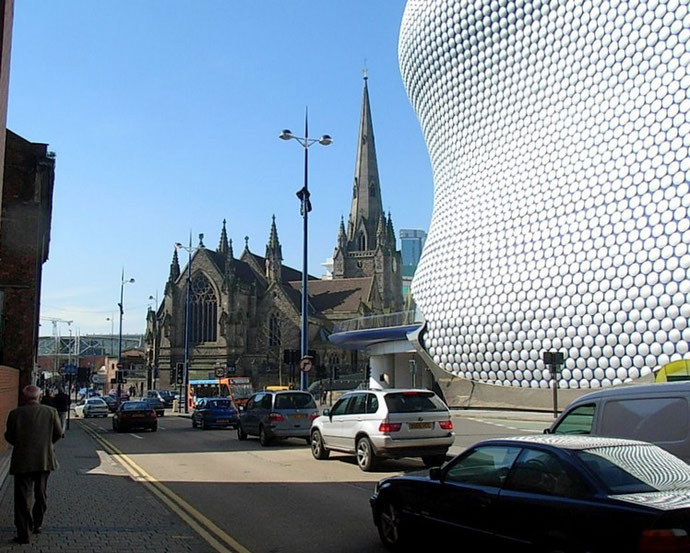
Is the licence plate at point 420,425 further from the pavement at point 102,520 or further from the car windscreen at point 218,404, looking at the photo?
the car windscreen at point 218,404

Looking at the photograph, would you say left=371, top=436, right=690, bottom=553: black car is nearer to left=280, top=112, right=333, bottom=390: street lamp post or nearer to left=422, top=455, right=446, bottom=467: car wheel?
left=422, top=455, right=446, bottom=467: car wheel

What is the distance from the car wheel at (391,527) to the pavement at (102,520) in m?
1.84

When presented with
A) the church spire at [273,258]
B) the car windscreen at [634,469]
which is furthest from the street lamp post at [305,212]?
the church spire at [273,258]

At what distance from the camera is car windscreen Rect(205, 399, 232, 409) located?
103ft

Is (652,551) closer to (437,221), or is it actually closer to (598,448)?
(598,448)

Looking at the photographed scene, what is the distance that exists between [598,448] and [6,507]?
8298 mm

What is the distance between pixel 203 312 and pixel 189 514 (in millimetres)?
85386

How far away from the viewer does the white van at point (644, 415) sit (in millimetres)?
8344

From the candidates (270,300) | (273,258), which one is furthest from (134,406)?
(273,258)

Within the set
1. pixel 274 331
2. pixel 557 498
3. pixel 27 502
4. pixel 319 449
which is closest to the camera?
pixel 557 498

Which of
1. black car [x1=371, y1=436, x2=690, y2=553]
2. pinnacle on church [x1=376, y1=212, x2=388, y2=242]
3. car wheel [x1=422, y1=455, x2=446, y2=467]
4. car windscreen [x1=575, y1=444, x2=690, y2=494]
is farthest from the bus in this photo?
car windscreen [x1=575, y1=444, x2=690, y2=494]

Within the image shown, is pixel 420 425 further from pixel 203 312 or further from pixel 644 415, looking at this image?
pixel 203 312

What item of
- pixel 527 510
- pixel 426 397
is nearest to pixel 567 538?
pixel 527 510

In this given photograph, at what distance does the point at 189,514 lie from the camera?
999 cm
